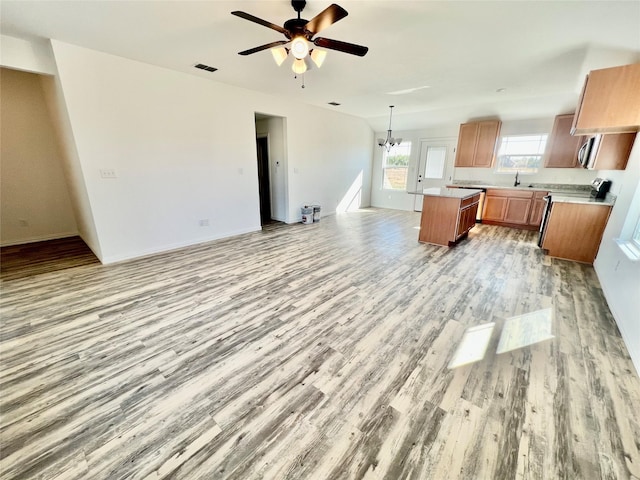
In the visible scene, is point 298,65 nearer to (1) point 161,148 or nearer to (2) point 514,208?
(1) point 161,148

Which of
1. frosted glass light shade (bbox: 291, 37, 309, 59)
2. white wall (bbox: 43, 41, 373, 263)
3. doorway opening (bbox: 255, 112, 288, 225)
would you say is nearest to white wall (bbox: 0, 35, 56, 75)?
white wall (bbox: 43, 41, 373, 263)

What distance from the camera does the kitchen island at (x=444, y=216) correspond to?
4246 mm

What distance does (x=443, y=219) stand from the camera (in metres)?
4.36

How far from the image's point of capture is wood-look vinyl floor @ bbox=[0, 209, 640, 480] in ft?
4.12

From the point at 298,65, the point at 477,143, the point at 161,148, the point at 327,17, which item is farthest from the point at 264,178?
the point at 477,143

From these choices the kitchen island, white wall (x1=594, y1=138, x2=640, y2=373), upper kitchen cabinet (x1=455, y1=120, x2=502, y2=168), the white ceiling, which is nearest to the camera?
white wall (x1=594, y1=138, x2=640, y2=373)

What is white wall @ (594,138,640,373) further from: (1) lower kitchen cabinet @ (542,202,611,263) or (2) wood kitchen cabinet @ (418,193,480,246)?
(2) wood kitchen cabinet @ (418,193,480,246)

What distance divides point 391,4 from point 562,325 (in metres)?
3.14

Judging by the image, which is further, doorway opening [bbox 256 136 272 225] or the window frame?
doorway opening [bbox 256 136 272 225]

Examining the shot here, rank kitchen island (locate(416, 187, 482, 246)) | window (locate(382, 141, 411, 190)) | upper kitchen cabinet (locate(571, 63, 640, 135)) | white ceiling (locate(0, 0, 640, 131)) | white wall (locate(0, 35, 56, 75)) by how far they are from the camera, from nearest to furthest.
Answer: white ceiling (locate(0, 0, 640, 131)) < upper kitchen cabinet (locate(571, 63, 640, 135)) < white wall (locate(0, 35, 56, 75)) < kitchen island (locate(416, 187, 482, 246)) < window (locate(382, 141, 411, 190))

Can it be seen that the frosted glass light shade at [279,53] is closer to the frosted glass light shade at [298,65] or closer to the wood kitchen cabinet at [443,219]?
the frosted glass light shade at [298,65]

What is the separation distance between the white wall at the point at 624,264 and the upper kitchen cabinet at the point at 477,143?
2.45m

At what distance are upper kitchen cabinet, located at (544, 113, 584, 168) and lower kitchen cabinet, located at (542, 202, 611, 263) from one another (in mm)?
2354

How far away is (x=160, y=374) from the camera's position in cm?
176
